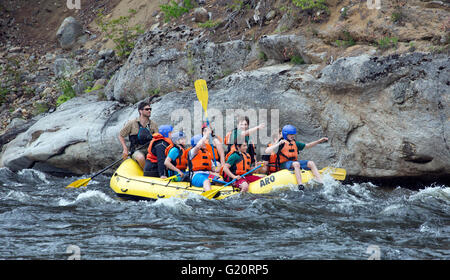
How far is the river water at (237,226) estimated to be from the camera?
5352 mm

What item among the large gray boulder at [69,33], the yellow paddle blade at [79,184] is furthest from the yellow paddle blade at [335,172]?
the large gray boulder at [69,33]

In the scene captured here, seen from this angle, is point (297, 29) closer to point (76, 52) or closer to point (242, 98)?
point (242, 98)

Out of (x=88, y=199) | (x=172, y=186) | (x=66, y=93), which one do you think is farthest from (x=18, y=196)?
(x=66, y=93)

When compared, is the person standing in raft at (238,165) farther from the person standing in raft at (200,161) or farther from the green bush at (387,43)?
the green bush at (387,43)

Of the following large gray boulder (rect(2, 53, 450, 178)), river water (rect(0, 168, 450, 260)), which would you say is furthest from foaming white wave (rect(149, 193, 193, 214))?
large gray boulder (rect(2, 53, 450, 178))

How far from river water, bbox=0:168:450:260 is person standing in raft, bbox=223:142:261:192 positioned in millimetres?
495

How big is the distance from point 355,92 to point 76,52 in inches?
392

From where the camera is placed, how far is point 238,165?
8352 mm

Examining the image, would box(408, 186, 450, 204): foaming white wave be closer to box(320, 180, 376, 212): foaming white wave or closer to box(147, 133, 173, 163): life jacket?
box(320, 180, 376, 212): foaming white wave

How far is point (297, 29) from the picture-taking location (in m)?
10.9

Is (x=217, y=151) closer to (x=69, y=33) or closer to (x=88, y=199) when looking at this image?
(x=88, y=199)

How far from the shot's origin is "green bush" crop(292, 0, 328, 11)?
1051 cm

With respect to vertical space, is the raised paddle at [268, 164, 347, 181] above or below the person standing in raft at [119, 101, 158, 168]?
→ below
